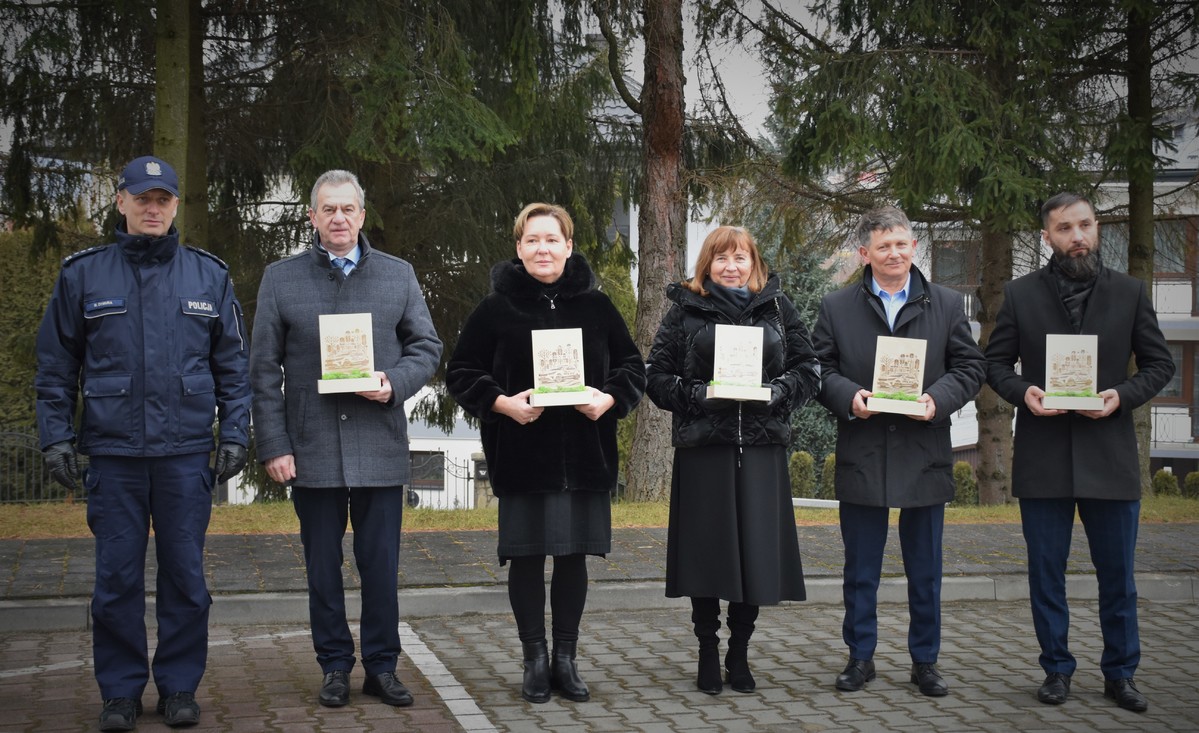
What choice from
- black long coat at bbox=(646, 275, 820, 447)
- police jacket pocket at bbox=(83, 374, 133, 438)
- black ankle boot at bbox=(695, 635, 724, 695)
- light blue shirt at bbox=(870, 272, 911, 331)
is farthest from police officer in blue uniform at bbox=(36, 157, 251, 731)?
light blue shirt at bbox=(870, 272, 911, 331)

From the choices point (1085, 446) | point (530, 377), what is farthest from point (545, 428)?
point (1085, 446)

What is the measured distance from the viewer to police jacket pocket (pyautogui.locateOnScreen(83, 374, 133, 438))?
5441mm

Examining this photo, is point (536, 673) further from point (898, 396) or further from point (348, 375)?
point (898, 396)

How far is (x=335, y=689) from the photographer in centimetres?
589

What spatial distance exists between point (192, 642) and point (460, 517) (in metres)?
6.23

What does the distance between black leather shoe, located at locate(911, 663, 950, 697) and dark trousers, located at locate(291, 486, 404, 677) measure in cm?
243

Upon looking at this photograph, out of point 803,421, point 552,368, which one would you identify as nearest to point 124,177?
point 552,368

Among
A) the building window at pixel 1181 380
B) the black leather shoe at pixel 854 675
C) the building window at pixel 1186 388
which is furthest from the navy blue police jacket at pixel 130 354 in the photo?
the building window at pixel 1181 380

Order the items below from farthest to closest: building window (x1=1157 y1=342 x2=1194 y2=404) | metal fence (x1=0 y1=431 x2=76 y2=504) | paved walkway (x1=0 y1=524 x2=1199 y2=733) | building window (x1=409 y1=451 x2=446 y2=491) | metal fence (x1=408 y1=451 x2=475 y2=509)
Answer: building window (x1=1157 y1=342 x2=1194 y2=404) → building window (x1=409 y1=451 x2=446 y2=491) → metal fence (x1=408 y1=451 x2=475 y2=509) → metal fence (x1=0 y1=431 x2=76 y2=504) → paved walkway (x1=0 y1=524 x2=1199 y2=733)

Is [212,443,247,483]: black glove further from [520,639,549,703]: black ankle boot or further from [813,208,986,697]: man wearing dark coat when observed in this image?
[813,208,986,697]: man wearing dark coat

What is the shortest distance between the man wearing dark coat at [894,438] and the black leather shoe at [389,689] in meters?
2.02

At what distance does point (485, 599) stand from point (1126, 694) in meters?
3.82

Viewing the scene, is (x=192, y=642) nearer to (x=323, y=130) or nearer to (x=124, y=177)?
(x=124, y=177)

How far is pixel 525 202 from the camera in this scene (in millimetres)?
18422
